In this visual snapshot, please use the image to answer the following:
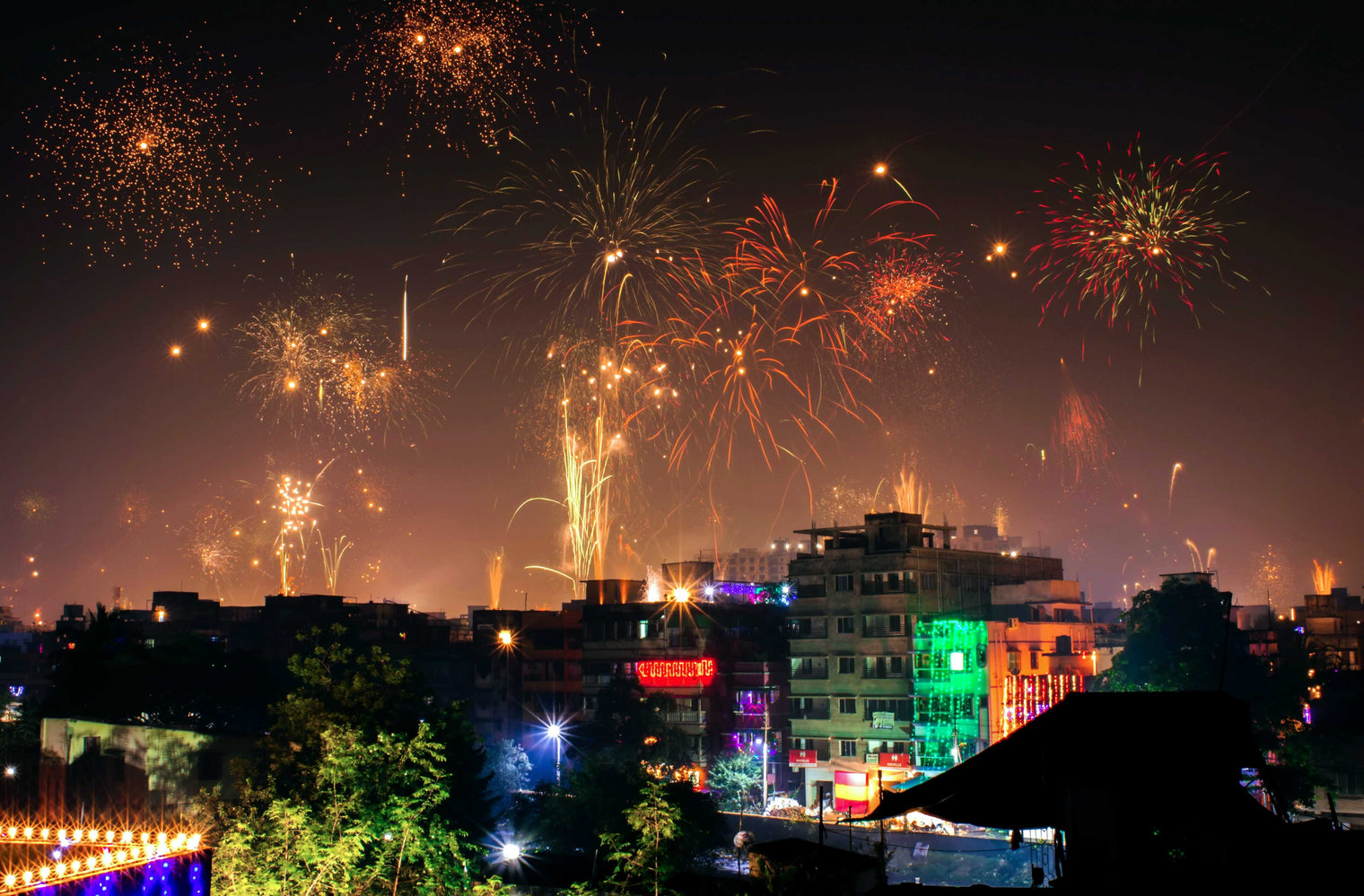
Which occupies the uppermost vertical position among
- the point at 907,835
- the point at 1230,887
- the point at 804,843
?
the point at 1230,887

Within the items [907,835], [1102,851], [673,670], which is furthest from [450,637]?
[1102,851]

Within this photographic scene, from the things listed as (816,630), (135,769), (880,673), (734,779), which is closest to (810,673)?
(816,630)

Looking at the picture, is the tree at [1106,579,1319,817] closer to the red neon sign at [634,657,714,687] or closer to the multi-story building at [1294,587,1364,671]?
the red neon sign at [634,657,714,687]

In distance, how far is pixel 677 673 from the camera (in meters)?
56.7

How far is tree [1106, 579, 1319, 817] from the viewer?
1815 inches

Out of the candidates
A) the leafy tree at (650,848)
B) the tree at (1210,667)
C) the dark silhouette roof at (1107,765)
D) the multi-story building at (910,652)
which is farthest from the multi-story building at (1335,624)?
the dark silhouette roof at (1107,765)

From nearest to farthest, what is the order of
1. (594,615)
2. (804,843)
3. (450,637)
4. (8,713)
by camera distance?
1. (804,843)
2. (594,615)
3. (8,713)
4. (450,637)

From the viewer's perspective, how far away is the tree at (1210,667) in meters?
46.1

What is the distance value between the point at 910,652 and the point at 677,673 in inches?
499

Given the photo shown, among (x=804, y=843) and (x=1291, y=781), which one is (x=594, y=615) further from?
(x=804, y=843)

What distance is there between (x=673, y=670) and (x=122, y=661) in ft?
83.2

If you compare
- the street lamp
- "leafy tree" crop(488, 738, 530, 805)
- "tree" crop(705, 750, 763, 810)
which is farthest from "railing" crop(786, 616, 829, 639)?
the street lamp

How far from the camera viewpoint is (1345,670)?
198ft

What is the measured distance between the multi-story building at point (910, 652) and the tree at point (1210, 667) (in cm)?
271
